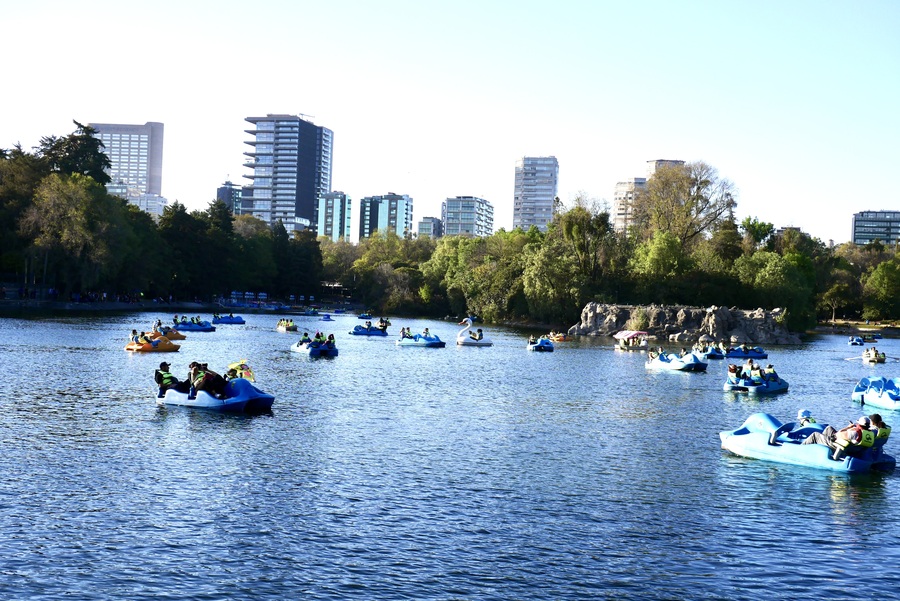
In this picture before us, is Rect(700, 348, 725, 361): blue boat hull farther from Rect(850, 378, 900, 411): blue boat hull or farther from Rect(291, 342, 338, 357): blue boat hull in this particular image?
Rect(291, 342, 338, 357): blue boat hull

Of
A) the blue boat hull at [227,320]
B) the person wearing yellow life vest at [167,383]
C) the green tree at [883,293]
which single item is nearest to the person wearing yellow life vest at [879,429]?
the person wearing yellow life vest at [167,383]

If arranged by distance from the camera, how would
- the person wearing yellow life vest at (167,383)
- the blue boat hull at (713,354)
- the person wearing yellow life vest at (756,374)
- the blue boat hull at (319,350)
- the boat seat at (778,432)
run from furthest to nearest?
the blue boat hull at (713,354) < the blue boat hull at (319,350) < the person wearing yellow life vest at (756,374) < the person wearing yellow life vest at (167,383) < the boat seat at (778,432)

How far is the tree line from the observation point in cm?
9581

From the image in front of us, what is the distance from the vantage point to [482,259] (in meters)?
133

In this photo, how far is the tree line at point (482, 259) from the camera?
314ft

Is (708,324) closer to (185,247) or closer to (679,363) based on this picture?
(679,363)

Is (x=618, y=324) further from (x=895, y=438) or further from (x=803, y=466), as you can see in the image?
(x=803, y=466)

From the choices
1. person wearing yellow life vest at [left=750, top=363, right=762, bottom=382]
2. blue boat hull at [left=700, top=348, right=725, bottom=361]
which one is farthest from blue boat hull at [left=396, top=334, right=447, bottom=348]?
person wearing yellow life vest at [left=750, top=363, right=762, bottom=382]

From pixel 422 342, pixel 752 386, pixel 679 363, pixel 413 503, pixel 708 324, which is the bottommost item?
pixel 413 503

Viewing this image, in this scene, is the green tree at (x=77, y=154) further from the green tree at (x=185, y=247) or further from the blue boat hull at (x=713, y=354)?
the blue boat hull at (x=713, y=354)

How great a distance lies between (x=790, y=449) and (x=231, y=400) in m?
18.7

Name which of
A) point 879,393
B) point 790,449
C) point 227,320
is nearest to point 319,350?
point 879,393

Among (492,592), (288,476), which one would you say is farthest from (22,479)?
(492,592)

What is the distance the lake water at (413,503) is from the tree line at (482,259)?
6397 cm
